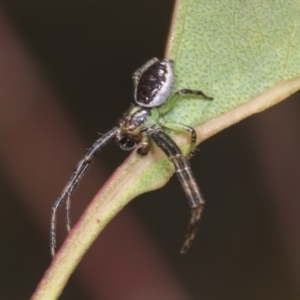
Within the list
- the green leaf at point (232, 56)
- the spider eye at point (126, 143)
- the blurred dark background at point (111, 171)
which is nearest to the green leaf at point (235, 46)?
the green leaf at point (232, 56)

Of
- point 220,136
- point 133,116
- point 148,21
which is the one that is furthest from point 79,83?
point 133,116

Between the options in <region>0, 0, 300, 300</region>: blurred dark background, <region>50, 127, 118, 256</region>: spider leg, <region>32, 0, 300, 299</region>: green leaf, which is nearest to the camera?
<region>32, 0, 300, 299</region>: green leaf

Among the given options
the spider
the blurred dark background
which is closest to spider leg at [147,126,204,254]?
the spider

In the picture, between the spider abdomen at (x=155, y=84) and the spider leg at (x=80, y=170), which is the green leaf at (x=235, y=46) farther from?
the spider leg at (x=80, y=170)

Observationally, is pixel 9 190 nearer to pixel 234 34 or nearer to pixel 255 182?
pixel 255 182

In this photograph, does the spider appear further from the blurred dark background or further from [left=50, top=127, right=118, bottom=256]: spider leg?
the blurred dark background

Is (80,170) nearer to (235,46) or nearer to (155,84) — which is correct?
(155,84)
